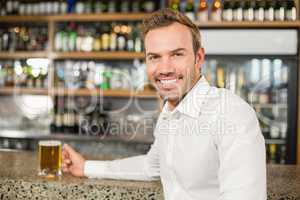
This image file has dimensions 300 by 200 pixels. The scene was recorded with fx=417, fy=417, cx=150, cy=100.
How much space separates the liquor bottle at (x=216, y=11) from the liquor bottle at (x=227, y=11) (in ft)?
0.12

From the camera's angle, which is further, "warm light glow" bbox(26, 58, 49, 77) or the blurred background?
"warm light glow" bbox(26, 58, 49, 77)

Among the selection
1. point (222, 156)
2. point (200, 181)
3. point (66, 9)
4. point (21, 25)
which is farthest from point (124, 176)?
point (21, 25)

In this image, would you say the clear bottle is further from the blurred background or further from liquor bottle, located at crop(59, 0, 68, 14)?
liquor bottle, located at crop(59, 0, 68, 14)

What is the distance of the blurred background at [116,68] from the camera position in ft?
10.9

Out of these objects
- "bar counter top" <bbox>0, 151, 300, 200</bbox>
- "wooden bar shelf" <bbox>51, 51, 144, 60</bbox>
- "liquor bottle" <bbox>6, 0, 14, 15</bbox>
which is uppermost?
"liquor bottle" <bbox>6, 0, 14, 15</bbox>

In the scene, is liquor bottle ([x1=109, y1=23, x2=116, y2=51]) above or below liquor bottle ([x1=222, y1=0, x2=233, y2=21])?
below

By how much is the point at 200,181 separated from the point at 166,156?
13 cm

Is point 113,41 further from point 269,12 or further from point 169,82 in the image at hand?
point 169,82

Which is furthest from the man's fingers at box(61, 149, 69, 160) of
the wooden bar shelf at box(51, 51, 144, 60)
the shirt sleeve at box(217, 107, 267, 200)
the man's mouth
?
the wooden bar shelf at box(51, 51, 144, 60)

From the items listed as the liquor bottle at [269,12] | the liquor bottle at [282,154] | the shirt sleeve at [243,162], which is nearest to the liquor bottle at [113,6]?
the liquor bottle at [269,12]

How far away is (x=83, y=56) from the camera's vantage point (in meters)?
3.52

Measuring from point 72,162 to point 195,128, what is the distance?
0.49 meters

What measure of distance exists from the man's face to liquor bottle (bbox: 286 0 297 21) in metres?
2.45

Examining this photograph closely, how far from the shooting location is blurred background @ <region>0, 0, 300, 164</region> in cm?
333
